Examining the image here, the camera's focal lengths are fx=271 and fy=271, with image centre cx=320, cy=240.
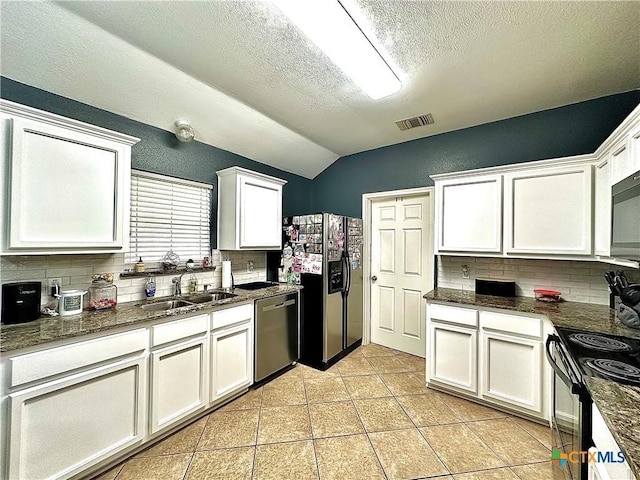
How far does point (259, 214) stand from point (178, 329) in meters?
1.53

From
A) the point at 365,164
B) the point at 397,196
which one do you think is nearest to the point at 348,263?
the point at 397,196

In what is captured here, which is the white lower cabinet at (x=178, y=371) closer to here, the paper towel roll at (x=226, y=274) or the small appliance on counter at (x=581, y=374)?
the paper towel roll at (x=226, y=274)

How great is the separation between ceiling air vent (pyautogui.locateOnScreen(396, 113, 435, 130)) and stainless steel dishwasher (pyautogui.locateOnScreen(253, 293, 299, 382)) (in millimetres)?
2296

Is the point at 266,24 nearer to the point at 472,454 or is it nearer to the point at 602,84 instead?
the point at 602,84

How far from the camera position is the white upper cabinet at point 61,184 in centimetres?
158

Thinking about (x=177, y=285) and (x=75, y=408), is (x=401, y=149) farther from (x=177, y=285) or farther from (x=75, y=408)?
(x=75, y=408)

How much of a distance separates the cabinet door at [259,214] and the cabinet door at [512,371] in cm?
241

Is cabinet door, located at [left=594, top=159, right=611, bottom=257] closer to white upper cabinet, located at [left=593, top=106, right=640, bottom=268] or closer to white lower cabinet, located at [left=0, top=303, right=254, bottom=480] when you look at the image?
white upper cabinet, located at [left=593, top=106, right=640, bottom=268]

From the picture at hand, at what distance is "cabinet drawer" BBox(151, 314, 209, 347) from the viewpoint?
1932 millimetres

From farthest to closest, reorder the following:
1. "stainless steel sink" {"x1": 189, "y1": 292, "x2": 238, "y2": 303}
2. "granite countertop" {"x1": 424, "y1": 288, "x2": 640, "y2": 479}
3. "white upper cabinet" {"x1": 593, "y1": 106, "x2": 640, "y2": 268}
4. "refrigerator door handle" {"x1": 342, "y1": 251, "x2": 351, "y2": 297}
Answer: "refrigerator door handle" {"x1": 342, "y1": 251, "x2": 351, "y2": 297}, "stainless steel sink" {"x1": 189, "y1": 292, "x2": 238, "y2": 303}, "white upper cabinet" {"x1": 593, "y1": 106, "x2": 640, "y2": 268}, "granite countertop" {"x1": 424, "y1": 288, "x2": 640, "y2": 479}

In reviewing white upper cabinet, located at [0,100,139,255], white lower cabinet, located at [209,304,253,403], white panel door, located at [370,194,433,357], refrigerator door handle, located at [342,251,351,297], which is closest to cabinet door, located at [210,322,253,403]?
white lower cabinet, located at [209,304,253,403]

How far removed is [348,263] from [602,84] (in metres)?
2.82

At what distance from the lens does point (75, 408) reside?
5.12ft

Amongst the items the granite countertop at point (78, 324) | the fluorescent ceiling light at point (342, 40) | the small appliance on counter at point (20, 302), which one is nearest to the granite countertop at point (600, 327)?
the fluorescent ceiling light at point (342, 40)
